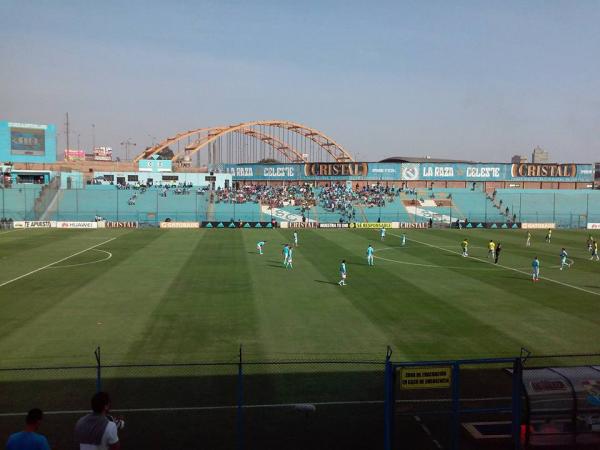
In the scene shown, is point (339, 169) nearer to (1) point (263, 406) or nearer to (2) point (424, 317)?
(2) point (424, 317)

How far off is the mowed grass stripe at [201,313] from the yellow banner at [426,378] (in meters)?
7.93

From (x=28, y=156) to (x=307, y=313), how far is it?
75.8 meters

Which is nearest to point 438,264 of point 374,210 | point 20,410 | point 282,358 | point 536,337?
point 536,337

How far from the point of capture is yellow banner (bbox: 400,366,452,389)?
985cm

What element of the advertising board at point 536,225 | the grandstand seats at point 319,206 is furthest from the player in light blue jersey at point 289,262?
the advertising board at point 536,225

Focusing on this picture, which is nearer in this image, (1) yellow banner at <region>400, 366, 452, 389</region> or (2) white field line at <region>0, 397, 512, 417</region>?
(1) yellow banner at <region>400, 366, 452, 389</region>

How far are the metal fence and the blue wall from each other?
253 feet

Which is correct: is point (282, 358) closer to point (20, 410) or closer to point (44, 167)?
point (20, 410)

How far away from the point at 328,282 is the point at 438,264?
11.0m

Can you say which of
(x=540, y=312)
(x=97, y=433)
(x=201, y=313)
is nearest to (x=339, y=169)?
(x=540, y=312)

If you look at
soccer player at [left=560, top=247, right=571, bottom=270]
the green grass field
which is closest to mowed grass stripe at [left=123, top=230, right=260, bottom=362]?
the green grass field

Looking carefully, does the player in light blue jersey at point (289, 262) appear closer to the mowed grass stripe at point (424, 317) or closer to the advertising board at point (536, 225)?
the mowed grass stripe at point (424, 317)

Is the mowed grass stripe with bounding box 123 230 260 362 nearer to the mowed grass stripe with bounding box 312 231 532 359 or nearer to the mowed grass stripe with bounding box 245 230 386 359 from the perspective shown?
the mowed grass stripe with bounding box 245 230 386 359

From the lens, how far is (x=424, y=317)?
21.6 metres
